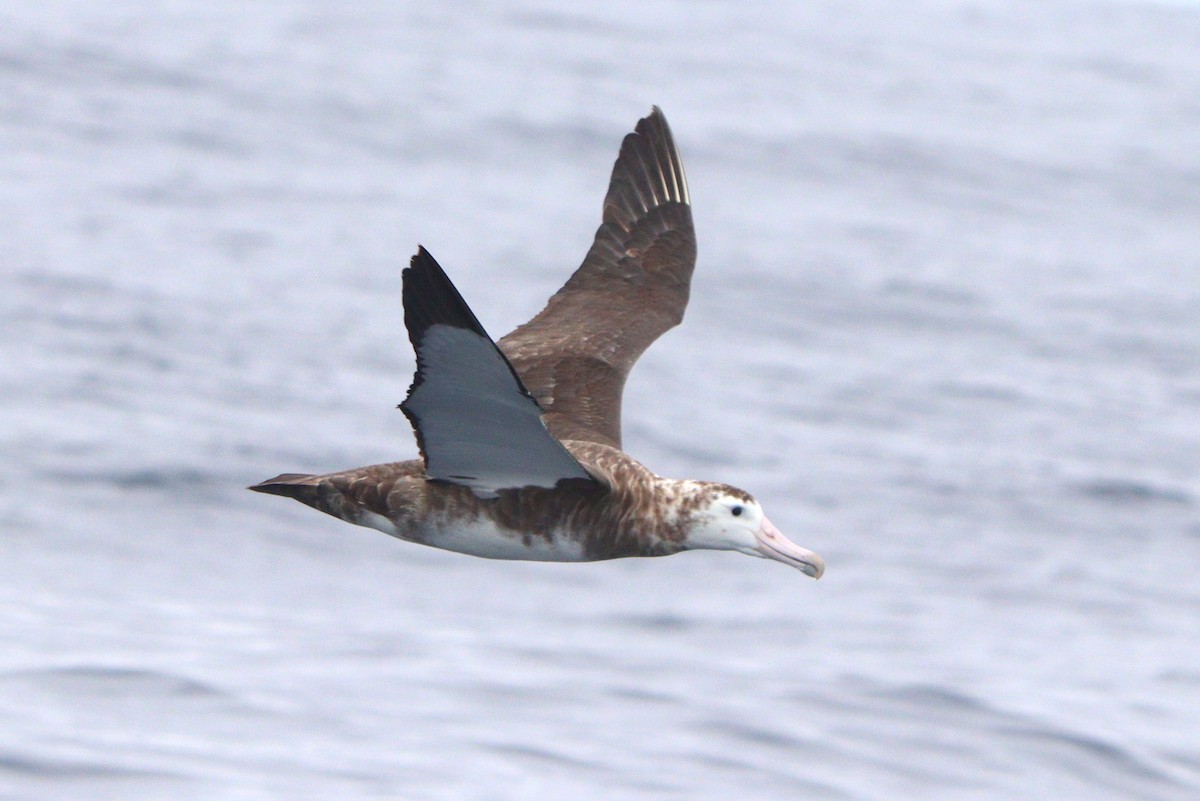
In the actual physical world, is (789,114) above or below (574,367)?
above

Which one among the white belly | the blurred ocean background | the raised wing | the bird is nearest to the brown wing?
the bird

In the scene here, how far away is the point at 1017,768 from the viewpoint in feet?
52.5

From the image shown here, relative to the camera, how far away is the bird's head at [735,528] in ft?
31.4

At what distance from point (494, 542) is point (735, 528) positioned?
A: 111cm

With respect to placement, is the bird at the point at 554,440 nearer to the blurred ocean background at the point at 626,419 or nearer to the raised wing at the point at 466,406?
the raised wing at the point at 466,406

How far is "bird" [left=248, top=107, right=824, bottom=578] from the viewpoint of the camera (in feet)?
27.7

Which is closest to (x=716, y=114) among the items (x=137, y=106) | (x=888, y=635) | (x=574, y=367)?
(x=137, y=106)

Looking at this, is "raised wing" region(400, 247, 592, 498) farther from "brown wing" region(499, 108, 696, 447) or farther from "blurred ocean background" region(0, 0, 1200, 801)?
"blurred ocean background" region(0, 0, 1200, 801)

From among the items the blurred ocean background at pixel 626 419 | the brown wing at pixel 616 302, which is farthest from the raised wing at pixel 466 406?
the blurred ocean background at pixel 626 419

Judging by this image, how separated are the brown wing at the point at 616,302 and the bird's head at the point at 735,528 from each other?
2.70ft

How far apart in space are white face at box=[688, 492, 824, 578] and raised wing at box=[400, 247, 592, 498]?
667 mm

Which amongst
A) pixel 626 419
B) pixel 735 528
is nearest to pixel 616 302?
pixel 735 528

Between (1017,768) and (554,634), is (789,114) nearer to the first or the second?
(554,634)

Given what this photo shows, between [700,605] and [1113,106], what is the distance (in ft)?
99.6
